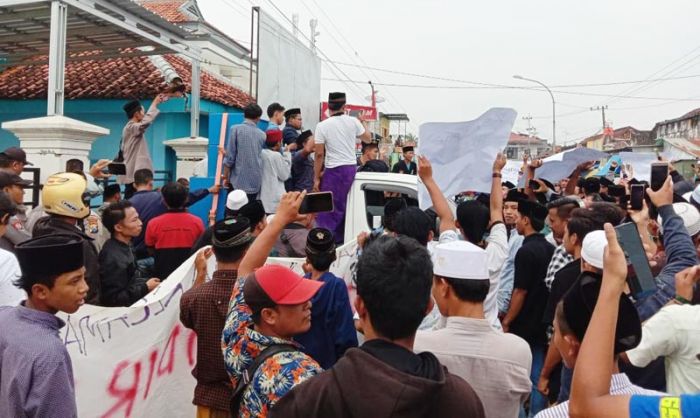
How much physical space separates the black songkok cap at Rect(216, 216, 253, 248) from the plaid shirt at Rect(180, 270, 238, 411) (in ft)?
0.49

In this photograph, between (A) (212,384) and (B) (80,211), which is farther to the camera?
(B) (80,211)

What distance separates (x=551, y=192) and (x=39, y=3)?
8108 millimetres

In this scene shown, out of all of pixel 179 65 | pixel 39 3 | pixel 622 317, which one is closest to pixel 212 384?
pixel 622 317

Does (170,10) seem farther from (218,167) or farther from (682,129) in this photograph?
(682,129)

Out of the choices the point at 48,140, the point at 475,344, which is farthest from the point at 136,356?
the point at 48,140

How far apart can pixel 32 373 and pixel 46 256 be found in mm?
440

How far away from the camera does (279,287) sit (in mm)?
2203

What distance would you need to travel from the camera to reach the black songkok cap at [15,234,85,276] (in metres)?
2.23

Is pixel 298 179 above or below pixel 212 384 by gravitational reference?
above

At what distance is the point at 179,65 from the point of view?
17562mm

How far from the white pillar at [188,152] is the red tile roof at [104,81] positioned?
246 centimetres

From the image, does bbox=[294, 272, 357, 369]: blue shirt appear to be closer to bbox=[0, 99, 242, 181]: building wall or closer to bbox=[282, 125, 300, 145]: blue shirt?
bbox=[282, 125, 300, 145]: blue shirt

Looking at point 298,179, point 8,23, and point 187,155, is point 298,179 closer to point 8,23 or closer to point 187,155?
point 187,155

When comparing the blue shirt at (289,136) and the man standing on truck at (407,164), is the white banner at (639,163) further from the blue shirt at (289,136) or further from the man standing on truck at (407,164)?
the blue shirt at (289,136)
